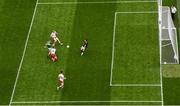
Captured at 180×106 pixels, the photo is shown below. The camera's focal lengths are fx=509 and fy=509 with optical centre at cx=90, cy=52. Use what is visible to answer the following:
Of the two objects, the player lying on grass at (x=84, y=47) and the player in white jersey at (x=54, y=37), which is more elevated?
the player in white jersey at (x=54, y=37)

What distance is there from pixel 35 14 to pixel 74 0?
3764 mm

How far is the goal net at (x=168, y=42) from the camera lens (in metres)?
38.9

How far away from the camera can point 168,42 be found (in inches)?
1550

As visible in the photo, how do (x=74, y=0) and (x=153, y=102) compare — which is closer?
(x=153, y=102)

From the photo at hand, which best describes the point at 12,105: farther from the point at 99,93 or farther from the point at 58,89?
the point at 99,93

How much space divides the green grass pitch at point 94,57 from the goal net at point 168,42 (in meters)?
0.69

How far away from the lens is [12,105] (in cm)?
3656

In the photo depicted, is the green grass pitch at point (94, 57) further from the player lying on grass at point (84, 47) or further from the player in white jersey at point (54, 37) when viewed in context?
the player in white jersey at point (54, 37)

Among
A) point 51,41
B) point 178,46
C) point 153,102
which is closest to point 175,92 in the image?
point 153,102

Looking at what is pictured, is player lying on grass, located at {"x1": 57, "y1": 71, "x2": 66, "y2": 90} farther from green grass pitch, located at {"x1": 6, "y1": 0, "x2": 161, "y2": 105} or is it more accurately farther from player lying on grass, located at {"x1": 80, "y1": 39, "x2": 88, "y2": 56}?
player lying on grass, located at {"x1": 80, "y1": 39, "x2": 88, "y2": 56}

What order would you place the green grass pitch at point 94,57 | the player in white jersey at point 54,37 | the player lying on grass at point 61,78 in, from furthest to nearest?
the player in white jersey at point 54,37 < the green grass pitch at point 94,57 < the player lying on grass at point 61,78

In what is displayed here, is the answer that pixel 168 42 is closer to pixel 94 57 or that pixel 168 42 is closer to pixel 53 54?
pixel 94 57

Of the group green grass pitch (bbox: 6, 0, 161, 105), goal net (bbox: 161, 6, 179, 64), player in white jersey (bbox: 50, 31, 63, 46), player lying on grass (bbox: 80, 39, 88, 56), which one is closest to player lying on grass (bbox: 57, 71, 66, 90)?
green grass pitch (bbox: 6, 0, 161, 105)

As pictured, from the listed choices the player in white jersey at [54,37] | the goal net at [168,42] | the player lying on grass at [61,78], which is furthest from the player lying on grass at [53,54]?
the goal net at [168,42]
